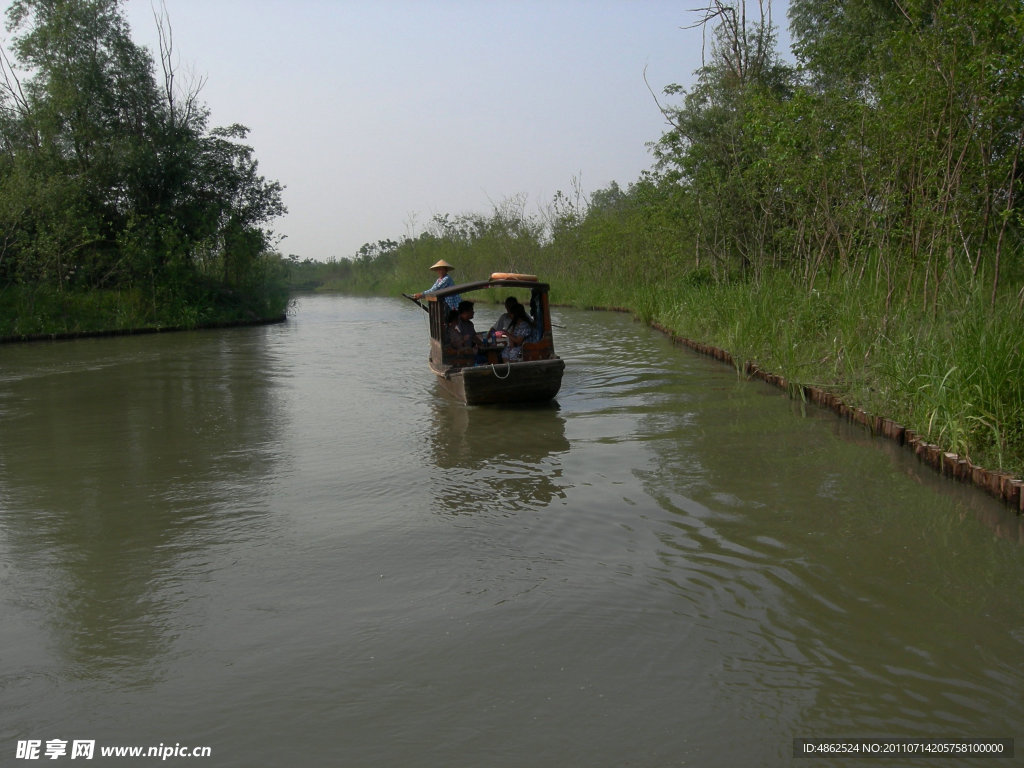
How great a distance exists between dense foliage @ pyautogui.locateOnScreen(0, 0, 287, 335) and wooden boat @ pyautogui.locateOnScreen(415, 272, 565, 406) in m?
17.0

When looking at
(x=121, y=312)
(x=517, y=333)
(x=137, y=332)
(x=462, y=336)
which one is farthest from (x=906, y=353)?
(x=121, y=312)

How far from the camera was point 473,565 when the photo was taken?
5141 millimetres

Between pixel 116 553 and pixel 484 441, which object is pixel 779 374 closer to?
pixel 484 441

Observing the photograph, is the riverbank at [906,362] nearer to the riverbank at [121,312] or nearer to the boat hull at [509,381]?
the boat hull at [509,381]

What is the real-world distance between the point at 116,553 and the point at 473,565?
7.55 ft

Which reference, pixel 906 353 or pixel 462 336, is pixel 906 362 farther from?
pixel 462 336

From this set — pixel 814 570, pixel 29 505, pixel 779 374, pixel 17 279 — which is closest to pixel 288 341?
pixel 17 279

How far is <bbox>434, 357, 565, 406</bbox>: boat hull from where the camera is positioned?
33.2 ft

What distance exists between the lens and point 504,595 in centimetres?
465

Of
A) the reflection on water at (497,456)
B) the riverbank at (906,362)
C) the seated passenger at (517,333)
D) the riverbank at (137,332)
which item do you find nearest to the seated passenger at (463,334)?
the seated passenger at (517,333)

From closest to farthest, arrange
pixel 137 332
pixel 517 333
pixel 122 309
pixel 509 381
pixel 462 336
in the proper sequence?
pixel 509 381 < pixel 462 336 < pixel 517 333 < pixel 137 332 < pixel 122 309

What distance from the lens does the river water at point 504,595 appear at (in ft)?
11.1

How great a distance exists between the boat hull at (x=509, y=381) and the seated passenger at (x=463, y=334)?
3.11 feet

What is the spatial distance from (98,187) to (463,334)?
20946 millimetres
